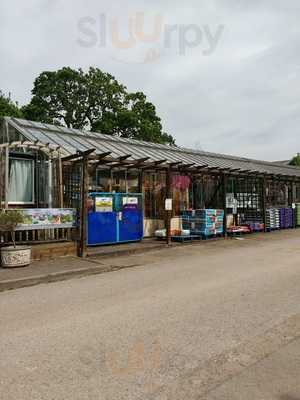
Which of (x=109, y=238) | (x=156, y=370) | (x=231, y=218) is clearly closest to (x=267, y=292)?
(x=156, y=370)

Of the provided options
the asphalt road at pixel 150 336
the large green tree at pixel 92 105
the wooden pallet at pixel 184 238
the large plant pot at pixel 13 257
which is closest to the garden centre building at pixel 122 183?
the wooden pallet at pixel 184 238

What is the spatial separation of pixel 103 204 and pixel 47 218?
8.58 feet

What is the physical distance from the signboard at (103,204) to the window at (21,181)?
89.5 inches

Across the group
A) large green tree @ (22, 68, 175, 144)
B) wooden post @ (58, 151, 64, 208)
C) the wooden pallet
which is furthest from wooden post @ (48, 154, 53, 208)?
large green tree @ (22, 68, 175, 144)

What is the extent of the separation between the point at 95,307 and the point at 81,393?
2.82 meters

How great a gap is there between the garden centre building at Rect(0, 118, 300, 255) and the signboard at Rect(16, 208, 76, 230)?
86mm

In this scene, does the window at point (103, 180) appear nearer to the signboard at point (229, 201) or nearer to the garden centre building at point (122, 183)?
the garden centre building at point (122, 183)

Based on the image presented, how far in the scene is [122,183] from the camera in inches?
631

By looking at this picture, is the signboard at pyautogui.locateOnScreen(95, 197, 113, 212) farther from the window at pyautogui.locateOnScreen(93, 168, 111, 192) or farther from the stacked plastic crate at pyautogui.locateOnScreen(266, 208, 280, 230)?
the stacked plastic crate at pyautogui.locateOnScreen(266, 208, 280, 230)

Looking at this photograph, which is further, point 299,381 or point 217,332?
point 217,332

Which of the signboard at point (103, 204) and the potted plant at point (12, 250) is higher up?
the signboard at point (103, 204)

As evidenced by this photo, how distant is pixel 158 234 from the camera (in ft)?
52.1

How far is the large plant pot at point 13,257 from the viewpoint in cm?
947

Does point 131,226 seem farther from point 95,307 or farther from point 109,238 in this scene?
point 95,307
